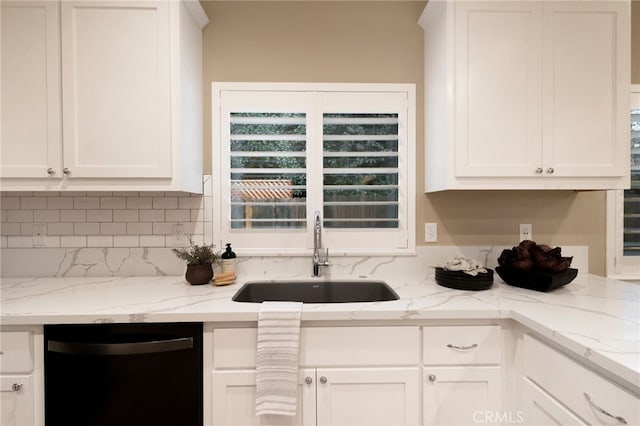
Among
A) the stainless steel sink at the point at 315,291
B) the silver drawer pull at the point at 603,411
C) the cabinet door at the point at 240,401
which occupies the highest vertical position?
the stainless steel sink at the point at 315,291

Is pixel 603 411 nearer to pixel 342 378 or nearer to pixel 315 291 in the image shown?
pixel 342 378

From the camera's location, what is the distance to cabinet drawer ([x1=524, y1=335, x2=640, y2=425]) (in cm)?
86

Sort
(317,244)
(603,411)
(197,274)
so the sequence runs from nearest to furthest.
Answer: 1. (603,411)
2. (197,274)
3. (317,244)

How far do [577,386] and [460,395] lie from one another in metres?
0.44

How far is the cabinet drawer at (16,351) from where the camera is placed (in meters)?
1.24

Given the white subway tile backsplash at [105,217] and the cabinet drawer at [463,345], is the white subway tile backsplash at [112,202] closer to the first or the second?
the white subway tile backsplash at [105,217]

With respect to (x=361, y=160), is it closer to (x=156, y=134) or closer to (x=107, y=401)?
(x=156, y=134)

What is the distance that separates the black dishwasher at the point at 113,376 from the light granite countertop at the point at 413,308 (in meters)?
0.07

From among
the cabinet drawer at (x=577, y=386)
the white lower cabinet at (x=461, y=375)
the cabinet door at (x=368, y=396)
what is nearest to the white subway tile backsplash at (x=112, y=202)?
the cabinet door at (x=368, y=396)

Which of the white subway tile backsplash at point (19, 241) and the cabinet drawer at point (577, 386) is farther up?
the white subway tile backsplash at point (19, 241)

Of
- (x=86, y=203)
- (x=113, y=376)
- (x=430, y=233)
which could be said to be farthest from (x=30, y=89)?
(x=430, y=233)

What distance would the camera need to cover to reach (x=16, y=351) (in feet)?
4.09

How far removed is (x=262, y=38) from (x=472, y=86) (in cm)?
123

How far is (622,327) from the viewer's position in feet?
3.52
